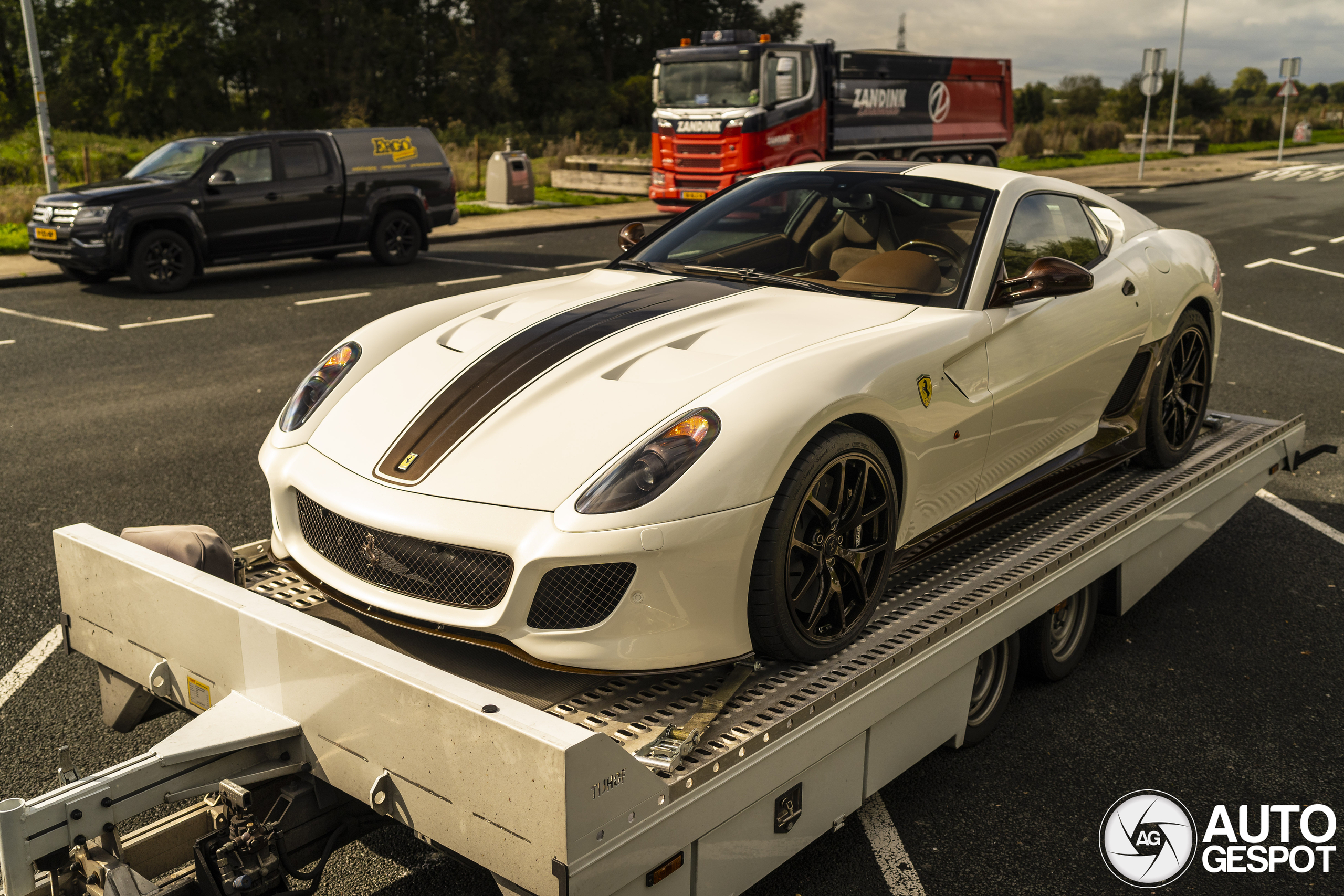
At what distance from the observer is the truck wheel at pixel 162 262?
520 inches

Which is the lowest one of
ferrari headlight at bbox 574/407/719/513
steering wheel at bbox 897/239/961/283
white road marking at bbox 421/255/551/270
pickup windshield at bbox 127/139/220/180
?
white road marking at bbox 421/255/551/270

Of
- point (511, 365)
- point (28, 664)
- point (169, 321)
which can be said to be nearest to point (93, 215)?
point (169, 321)

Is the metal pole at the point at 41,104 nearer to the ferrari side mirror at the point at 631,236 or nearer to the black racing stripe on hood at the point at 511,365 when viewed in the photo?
the ferrari side mirror at the point at 631,236

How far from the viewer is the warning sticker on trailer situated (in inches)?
116

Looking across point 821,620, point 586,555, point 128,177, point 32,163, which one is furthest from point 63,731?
point 32,163

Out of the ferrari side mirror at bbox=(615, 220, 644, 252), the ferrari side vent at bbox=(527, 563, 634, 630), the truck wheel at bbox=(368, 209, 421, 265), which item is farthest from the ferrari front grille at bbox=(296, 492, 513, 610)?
the truck wheel at bbox=(368, 209, 421, 265)

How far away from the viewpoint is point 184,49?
49.4 m

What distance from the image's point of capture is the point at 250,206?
14.1 m

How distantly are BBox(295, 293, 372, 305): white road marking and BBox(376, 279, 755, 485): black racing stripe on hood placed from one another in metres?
9.57

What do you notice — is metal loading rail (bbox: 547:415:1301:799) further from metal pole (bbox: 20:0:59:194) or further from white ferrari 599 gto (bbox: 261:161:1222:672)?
metal pole (bbox: 20:0:59:194)

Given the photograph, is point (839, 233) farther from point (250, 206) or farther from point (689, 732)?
point (250, 206)

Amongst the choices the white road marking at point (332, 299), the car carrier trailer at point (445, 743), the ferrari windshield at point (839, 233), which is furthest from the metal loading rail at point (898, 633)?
the white road marking at point (332, 299)

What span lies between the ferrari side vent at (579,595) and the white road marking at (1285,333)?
1007cm
